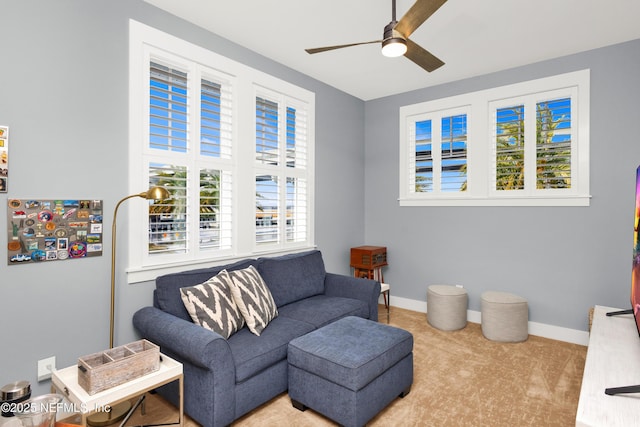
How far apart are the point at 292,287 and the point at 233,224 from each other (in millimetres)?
821

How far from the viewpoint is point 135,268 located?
8.45ft

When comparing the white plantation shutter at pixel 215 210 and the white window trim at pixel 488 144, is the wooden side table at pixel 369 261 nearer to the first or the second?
the white window trim at pixel 488 144

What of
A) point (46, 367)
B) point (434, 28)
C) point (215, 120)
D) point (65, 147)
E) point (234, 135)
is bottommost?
point (46, 367)

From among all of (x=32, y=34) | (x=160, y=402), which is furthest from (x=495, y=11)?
(x=160, y=402)

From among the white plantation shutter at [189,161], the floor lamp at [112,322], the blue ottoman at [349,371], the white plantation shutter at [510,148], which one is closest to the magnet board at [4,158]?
the floor lamp at [112,322]

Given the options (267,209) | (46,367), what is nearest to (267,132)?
(267,209)

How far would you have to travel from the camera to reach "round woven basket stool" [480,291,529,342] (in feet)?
11.6

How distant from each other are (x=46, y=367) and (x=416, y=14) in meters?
3.09

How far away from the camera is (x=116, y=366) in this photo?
69.1 inches

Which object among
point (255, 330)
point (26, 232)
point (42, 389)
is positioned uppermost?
point (26, 232)

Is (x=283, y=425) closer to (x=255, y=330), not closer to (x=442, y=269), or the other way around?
(x=255, y=330)

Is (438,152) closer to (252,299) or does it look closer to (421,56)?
(421,56)

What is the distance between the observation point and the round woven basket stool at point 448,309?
3.86 metres

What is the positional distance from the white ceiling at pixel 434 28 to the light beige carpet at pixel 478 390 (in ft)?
9.51
